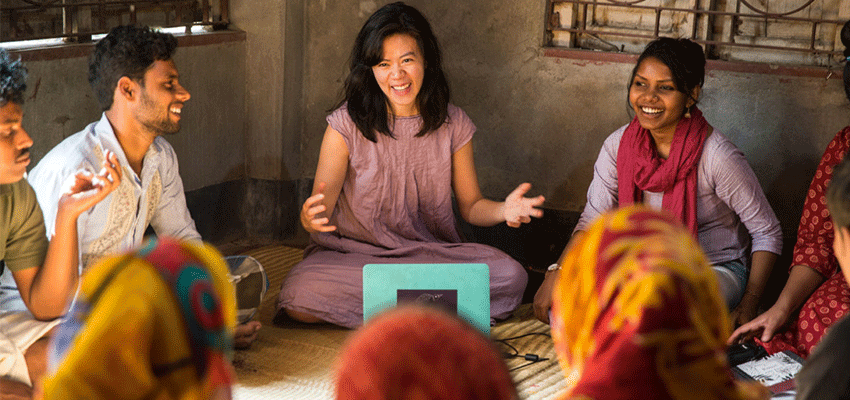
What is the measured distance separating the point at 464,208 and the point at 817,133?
5.41 feet

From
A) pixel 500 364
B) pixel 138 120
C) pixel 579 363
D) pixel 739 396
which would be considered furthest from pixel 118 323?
pixel 138 120

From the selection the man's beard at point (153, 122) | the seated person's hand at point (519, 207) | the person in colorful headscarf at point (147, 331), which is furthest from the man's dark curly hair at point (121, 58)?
the person in colorful headscarf at point (147, 331)

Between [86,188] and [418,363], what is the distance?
187 cm

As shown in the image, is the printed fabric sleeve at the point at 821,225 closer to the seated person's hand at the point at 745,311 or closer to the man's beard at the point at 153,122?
the seated person's hand at the point at 745,311

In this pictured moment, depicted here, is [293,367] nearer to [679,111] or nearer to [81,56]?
[81,56]

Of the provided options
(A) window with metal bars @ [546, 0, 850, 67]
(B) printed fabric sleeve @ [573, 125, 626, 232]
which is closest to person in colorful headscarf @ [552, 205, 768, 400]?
(B) printed fabric sleeve @ [573, 125, 626, 232]

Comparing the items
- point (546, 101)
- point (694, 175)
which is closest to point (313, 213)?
point (694, 175)

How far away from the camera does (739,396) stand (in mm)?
1150

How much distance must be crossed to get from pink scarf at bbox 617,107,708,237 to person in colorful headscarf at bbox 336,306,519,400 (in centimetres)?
261

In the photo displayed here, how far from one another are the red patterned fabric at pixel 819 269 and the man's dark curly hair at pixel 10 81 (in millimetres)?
2579

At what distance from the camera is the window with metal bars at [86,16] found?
329 cm

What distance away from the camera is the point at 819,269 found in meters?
3.19

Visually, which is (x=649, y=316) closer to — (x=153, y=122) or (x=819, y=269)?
(x=153, y=122)

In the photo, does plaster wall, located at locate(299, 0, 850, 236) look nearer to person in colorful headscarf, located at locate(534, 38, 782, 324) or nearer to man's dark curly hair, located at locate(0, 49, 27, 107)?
person in colorful headscarf, located at locate(534, 38, 782, 324)
